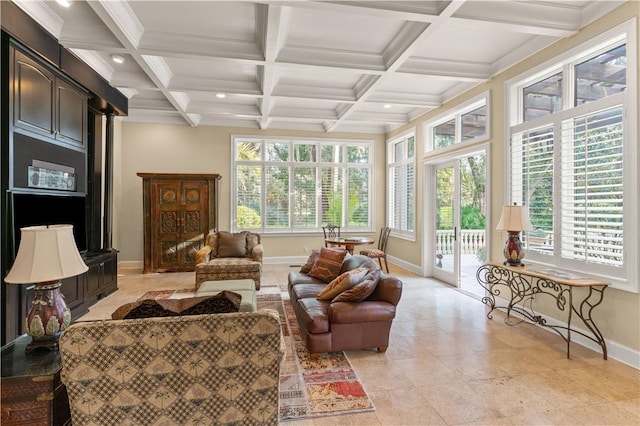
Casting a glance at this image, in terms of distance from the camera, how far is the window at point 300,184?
7480 millimetres

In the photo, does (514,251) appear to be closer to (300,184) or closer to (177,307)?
(177,307)

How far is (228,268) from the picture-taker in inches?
203

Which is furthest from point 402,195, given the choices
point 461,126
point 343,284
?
point 343,284

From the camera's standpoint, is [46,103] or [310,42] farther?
[310,42]

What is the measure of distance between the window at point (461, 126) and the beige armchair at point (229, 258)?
392 cm

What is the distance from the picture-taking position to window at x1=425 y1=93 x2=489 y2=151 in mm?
4914

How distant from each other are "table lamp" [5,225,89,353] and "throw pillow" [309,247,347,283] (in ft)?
9.12

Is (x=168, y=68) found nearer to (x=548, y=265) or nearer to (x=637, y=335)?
(x=548, y=265)

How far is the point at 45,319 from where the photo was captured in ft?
5.82

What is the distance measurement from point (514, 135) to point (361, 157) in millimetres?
4230

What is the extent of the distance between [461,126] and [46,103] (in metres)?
5.78

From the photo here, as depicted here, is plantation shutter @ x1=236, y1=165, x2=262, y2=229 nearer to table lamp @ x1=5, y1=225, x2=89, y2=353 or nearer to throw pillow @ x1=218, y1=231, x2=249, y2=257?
throw pillow @ x1=218, y1=231, x2=249, y2=257

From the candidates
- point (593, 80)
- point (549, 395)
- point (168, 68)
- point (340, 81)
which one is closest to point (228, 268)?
point (168, 68)

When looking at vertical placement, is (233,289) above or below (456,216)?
below
